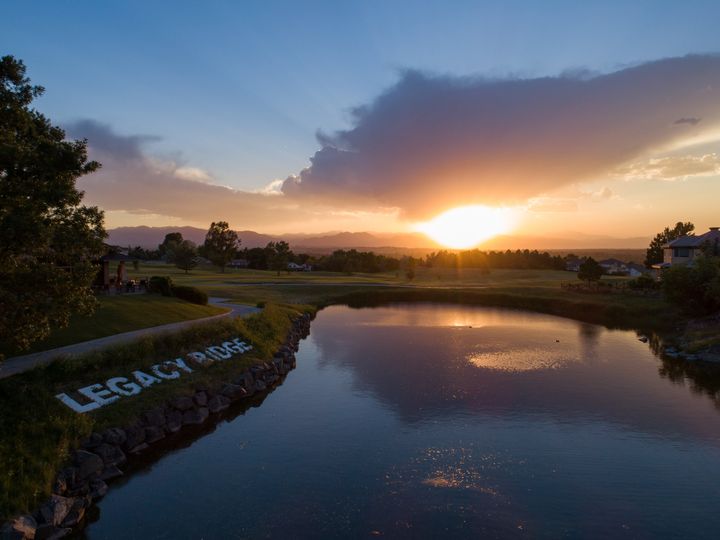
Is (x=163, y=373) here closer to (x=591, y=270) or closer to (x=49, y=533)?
(x=49, y=533)

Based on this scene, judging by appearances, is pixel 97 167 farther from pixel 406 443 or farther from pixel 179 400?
pixel 406 443

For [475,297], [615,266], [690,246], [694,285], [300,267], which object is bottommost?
[475,297]

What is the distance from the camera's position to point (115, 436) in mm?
19703

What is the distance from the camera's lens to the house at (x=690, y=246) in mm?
69938

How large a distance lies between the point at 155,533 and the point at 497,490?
38.4 ft

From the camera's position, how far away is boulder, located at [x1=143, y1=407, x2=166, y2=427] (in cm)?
2159

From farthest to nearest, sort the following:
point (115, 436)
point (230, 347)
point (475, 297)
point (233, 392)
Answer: point (475, 297), point (230, 347), point (233, 392), point (115, 436)

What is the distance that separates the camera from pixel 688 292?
172 feet

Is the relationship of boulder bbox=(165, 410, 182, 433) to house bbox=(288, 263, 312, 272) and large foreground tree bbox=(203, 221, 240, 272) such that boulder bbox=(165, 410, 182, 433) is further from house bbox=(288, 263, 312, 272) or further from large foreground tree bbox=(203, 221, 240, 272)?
house bbox=(288, 263, 312, 272)

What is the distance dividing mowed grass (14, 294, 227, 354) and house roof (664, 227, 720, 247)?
2776 inches

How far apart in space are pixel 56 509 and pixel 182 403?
8.90 m

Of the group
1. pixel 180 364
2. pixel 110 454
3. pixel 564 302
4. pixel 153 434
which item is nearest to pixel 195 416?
pixel 153 434

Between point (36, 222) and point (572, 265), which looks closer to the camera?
point (36, 222)

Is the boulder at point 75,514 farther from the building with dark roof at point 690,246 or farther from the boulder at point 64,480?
the building with dark roof at point 690,246
